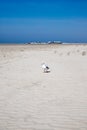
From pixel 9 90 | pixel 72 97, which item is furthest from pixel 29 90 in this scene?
pixel 72 97

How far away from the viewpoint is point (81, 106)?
6016 mm

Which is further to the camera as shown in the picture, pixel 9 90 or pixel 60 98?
pixel 9 90

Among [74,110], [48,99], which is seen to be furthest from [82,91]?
[74,110]

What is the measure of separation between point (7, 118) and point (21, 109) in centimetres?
65

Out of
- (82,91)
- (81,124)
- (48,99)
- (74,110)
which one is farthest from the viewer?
(82,91)

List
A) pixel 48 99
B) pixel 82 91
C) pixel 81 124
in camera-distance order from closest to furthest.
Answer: pixel 81 124 → pixel 48 99 → pixel 82 91

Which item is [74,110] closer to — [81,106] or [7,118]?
[81,106]

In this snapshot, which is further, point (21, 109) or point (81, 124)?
point (21, 109)

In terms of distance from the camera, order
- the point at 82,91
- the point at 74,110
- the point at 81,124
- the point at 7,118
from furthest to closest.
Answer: the point at 82,91 < the point at 74,110 < the point at 7,118 < the point at 81,124

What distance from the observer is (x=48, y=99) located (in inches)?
266

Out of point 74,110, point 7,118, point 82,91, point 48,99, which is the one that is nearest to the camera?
point 7,118

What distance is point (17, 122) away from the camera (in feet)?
16.3

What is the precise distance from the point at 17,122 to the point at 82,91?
3127mm

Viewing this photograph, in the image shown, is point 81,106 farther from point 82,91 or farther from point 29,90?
point 29,90
